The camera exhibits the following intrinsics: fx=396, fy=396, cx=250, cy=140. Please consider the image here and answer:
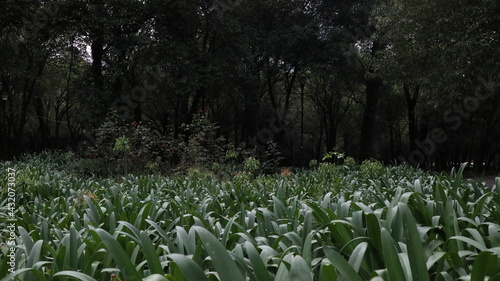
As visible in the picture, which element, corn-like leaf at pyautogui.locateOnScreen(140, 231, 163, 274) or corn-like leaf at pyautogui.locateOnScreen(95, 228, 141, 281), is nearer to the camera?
corn-like leaf at pyautogui.locateOnScreen(95, 228, 141, 281)

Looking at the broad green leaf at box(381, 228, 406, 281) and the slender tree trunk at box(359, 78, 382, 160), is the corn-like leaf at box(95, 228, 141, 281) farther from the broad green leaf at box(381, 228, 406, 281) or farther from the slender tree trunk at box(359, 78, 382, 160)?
the slender tree trunk at box(359, 78, 382, 160)

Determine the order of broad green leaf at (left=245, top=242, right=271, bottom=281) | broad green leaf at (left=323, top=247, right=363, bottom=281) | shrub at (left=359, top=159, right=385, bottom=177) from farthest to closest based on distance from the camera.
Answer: shrub at (left=359, top=159, right=385, bottom=177), broad green leaf at (left=245, top=242, right=271, bottom=281), broad green leaf at (left=323, top=247, right=363, bottom=281)

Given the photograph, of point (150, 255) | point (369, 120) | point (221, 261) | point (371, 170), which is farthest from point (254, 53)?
point (221, 261)

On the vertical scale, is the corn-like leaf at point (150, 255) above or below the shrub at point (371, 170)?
below

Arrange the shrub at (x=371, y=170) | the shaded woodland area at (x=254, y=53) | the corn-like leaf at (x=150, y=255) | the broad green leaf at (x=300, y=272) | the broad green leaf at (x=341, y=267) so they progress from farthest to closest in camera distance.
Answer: the shaded woodland area at (x=254, y=53) < the shrub at (x=371, y=170) < the corn-like leaf at (x=150, y=255) < the broad green leaf at (x=341, y=267) < the broad green leaf at (x=300, y=272)


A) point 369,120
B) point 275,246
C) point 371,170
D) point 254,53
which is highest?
point 254,53

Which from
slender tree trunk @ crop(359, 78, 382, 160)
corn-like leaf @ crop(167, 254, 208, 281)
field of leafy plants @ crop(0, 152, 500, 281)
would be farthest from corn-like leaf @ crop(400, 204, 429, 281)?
slender tree trunk @ crop(359, 78, 382, 160)

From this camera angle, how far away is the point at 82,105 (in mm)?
15219

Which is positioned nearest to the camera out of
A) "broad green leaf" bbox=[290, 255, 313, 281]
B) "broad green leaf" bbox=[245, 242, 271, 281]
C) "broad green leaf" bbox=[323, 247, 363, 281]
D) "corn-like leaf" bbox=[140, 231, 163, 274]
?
"broad green leaf" bbox=[290, 255, 313, 281]

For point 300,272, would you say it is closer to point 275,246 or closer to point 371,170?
point 275,246

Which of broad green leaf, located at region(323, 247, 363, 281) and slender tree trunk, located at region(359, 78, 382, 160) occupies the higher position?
slender tree trunk, located at region(359, 78, 382, 160)

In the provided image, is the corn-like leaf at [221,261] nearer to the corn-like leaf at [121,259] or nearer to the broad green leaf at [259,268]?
the broad green leaf at [259,268]

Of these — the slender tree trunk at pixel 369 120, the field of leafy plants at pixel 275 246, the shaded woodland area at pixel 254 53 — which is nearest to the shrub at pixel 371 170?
the field of leafy plants at pixel 275 246

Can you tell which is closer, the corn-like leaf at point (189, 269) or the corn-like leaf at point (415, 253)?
the corn-like leaf at point (189, 269)
